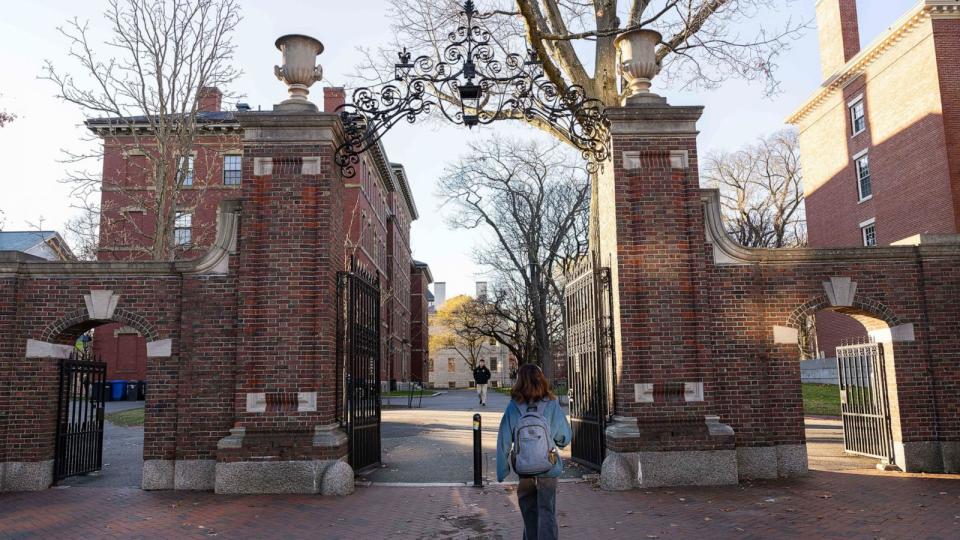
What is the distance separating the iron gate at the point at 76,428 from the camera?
A: 9.97m

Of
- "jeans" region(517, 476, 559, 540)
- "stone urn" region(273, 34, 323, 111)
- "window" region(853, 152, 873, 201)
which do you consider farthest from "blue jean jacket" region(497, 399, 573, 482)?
"window" region(853, 152, 873, 201)

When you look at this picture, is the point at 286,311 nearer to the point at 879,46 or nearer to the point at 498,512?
the point at 498,512

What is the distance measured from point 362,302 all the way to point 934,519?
7.52 m

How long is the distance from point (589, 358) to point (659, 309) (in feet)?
5.10

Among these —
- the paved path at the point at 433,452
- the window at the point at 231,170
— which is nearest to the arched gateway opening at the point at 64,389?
the paved path at the point at 433,452

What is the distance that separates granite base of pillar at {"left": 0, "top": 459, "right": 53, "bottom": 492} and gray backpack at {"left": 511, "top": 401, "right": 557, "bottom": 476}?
24.8 feet

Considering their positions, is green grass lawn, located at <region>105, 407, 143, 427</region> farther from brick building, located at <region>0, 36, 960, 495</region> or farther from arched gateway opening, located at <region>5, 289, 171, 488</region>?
brick building, located at <region>0, 36, 960, 495</region>

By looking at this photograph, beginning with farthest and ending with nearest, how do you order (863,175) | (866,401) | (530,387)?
(863,175), (866,401), (530,387)

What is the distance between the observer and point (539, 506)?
534cm

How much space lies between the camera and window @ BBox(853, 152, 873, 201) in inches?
1231

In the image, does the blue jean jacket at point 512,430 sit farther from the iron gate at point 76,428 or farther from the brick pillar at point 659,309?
the iron gate at point 76,428

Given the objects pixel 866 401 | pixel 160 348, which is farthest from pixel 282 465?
pixel 866 401

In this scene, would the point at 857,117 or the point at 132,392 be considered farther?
the point at 132,392

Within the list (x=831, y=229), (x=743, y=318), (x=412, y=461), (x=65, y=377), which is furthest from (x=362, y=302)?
(x=831, y=229)
